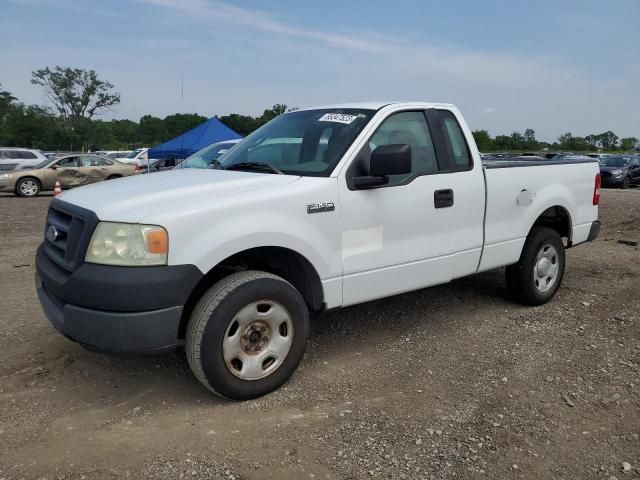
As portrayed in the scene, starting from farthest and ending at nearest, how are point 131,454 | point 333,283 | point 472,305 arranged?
point 472,305 < point 333,283 < point 131,454

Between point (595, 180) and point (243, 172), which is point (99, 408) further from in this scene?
point (595, 180)

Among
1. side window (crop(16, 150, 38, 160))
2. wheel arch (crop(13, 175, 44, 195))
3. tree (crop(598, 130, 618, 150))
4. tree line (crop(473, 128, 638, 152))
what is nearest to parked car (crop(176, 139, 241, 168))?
wheel arch (crop(13, 175, 44, 195))

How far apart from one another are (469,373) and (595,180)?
2.93m

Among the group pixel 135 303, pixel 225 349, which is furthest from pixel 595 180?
pixel 135 303

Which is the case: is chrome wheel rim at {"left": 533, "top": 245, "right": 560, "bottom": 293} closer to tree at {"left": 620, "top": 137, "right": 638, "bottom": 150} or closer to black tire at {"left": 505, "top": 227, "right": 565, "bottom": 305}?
black tire at {"left": 505, "top": 227, "right": 565, "bottom": 305}

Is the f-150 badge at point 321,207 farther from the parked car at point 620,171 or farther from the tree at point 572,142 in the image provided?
the tree at point 572,142

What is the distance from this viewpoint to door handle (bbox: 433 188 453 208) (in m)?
3.92

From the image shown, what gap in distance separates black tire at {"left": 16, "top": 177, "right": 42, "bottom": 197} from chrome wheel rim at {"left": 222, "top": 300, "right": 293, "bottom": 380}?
1724cm

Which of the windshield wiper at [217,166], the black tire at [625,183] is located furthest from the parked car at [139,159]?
the black tire at [625,183]

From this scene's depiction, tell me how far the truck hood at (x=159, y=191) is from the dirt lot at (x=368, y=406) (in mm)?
1183

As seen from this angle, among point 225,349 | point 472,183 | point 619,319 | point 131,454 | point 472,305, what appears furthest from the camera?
point 472,305

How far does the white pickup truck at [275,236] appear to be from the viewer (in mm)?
2816

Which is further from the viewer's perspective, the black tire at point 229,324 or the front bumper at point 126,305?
the black tire at point 229,324

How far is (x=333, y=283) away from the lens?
345 cm
